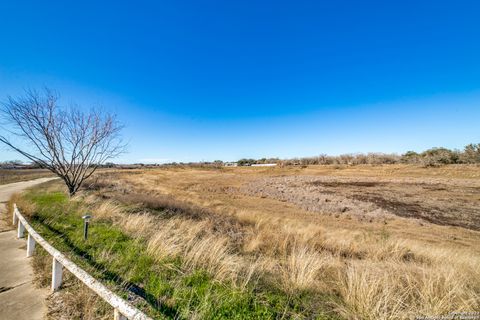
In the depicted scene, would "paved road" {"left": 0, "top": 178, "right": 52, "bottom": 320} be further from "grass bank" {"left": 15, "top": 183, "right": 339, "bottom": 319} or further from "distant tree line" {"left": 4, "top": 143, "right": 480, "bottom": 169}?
"distant tree line" {"left": 4, "top": 143, "right": 480, "bottom": 169}

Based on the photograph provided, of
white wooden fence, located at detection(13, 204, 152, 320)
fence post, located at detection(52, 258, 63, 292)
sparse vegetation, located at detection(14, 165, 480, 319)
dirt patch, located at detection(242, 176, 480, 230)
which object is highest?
white wooden fence, located at detection(13, 204, 152, 320)

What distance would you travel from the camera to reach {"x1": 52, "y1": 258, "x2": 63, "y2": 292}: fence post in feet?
12.4

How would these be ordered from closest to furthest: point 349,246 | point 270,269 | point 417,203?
point 270,269
point 349,246
point 417,203

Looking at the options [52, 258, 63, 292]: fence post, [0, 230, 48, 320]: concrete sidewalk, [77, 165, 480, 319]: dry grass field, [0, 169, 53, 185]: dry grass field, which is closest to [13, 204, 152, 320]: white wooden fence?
[52, 258, 63, 292]: fence post

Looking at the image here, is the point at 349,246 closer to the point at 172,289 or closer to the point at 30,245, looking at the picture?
the point at 172,289

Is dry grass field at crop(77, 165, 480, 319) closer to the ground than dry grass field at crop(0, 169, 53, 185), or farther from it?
closer to the ground

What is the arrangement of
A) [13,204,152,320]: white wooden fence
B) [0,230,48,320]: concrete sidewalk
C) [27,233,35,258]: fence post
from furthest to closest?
[27,233,35,258]: fence post
[0,230,48,320]: concrete sidewalk
[13,204,152,320]: white wooden fence

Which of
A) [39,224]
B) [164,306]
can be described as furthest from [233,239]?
[39,224]

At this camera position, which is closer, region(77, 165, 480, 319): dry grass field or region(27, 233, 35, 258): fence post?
region(77, 165, 480, 319): dry grass field

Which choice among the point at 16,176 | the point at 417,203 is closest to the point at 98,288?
the point at 417,203

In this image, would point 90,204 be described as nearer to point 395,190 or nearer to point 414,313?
point 414,313

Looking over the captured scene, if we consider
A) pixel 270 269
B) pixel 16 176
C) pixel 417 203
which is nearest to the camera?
pixel 270 269

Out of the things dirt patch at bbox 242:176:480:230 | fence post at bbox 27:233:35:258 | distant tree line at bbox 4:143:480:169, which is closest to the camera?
fence post at bbox 27:233:35:258

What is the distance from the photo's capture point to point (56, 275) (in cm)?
381
